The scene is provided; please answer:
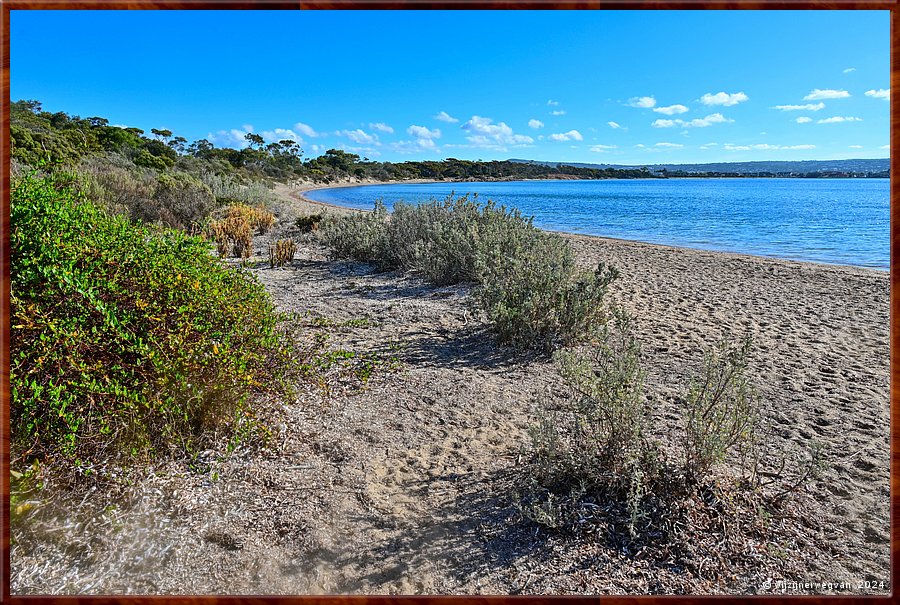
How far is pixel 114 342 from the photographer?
277 cm

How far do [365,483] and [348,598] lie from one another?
1337 mm

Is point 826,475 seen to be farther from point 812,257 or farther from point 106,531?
point 812,257

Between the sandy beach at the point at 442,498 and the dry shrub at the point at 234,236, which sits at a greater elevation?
the dry shrub at the point at 234,236

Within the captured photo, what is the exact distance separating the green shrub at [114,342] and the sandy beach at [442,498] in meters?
0.30

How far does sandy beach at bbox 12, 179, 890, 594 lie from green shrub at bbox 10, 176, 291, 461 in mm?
Answer: 303

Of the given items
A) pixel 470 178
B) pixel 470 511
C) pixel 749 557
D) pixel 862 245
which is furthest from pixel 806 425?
pixel 470 178

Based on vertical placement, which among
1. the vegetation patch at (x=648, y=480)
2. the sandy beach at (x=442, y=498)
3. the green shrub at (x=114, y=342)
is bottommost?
the sandy beach at (x=442, y=498)

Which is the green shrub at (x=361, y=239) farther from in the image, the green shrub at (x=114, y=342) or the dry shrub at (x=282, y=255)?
the green shrub at (x=114, y=342)

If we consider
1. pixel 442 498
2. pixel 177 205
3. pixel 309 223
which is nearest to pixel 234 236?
pixel 177 205

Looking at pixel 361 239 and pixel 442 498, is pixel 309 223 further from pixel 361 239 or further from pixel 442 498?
pixel 442 498

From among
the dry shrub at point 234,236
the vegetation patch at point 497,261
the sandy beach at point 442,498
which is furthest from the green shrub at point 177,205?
the sandy beach at point 442,498

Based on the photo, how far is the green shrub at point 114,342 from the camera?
2549 millimetres

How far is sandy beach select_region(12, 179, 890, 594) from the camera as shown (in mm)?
2309

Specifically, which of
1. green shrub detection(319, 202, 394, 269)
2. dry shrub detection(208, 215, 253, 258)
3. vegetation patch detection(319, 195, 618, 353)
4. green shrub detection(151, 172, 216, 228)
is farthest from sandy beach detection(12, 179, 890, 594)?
green shrub detection(151, 172, 216, 228)
